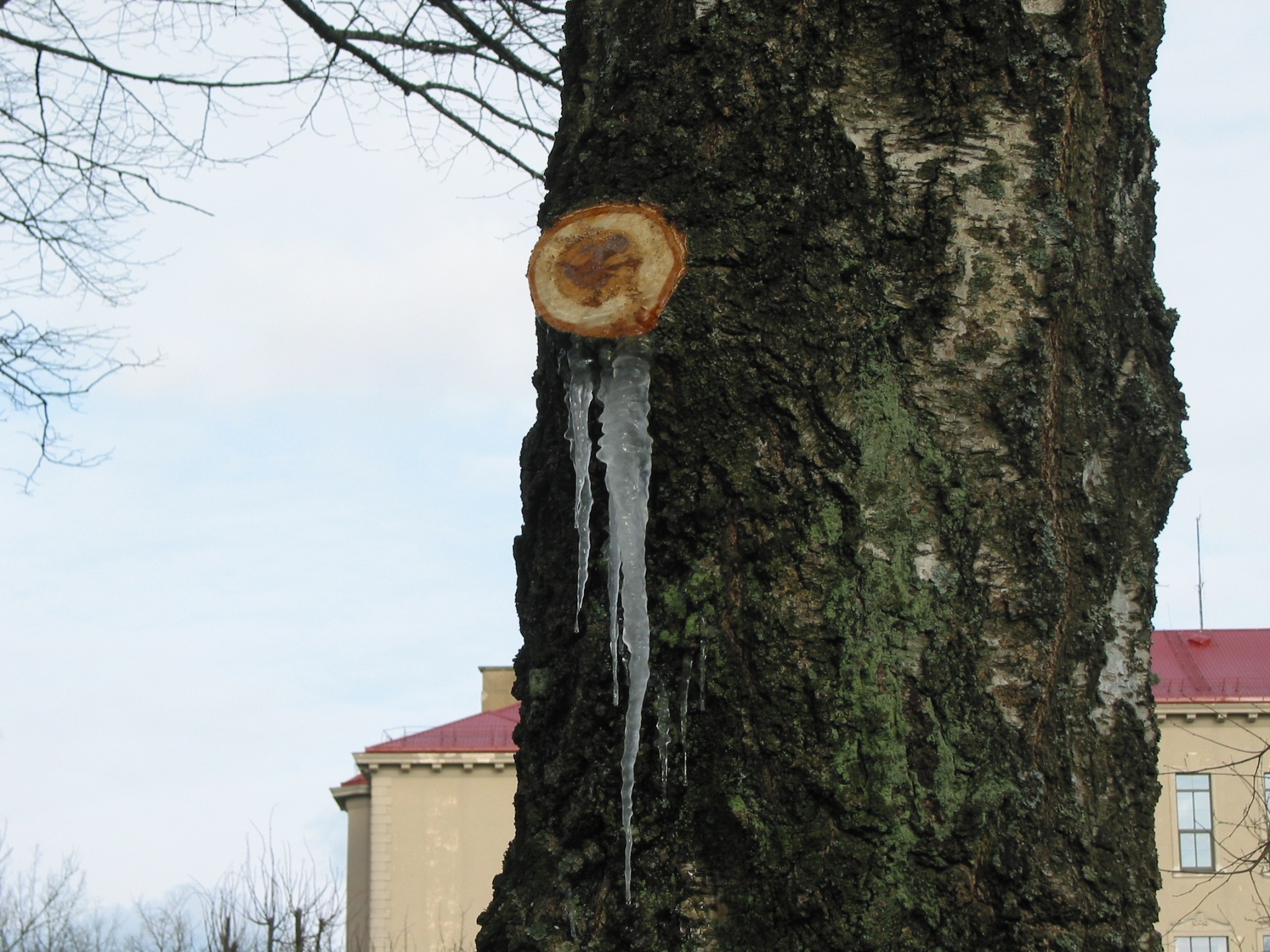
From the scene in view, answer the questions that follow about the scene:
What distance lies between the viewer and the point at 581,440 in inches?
65.9

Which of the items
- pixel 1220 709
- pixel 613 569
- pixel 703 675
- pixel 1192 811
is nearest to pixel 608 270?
pixel 613 569

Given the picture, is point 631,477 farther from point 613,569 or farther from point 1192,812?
Result: point 1192,812

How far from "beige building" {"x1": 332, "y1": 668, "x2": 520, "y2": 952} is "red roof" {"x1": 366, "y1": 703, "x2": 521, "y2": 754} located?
0.02m

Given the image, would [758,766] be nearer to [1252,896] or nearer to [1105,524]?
[1105,524]

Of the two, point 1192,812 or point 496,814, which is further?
point 496,814

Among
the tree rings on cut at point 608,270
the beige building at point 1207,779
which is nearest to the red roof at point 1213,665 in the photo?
the beige building at point 1207,779

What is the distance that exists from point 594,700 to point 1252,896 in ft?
69.1

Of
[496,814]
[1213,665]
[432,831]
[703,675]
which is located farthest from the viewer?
[432,831]

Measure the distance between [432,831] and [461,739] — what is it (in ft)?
4.92

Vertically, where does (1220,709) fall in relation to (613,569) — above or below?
below

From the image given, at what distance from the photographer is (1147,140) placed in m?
1.85

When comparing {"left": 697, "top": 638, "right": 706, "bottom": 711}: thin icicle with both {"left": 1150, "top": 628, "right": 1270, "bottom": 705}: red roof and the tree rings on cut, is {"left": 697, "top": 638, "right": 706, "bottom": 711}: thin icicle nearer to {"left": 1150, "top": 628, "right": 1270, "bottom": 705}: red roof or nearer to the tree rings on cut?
the tree rings on cut

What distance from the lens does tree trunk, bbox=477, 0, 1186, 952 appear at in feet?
4.77

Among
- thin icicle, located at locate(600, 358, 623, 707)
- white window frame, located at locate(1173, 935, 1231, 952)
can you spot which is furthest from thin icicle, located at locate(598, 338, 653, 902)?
white window frame, located at locate(1173, 935, 1231, 952)
